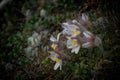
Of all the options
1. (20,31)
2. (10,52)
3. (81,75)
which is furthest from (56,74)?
(20,31)

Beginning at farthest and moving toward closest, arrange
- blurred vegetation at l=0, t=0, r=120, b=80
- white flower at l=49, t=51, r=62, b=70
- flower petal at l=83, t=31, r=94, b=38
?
white flower at l=49, t=51, r=62, b=70 → blurred vegetation at l=0, t=0, r=120, b=80 → flower petal at l=83, t=31, r=94, b=38

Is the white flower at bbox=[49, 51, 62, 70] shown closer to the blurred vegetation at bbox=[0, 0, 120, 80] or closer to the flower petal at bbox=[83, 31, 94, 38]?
the blurred vegetation at bbox=[0, 0, 120, 80]

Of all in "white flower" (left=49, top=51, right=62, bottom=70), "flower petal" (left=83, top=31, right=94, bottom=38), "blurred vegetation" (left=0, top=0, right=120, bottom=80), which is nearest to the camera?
"flower petal" (left=83, top=31, right=94, bottom=38)

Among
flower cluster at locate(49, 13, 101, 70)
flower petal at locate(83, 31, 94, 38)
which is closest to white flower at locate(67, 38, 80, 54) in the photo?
flower cluster at locate(49, 13, 101, 70)

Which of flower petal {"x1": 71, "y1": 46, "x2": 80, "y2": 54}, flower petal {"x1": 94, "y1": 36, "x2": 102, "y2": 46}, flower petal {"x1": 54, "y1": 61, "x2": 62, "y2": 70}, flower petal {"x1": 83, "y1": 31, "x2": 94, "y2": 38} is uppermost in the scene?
flower petal {"x1": 83, "y1": 31, "x2": 94, "y2": 38}

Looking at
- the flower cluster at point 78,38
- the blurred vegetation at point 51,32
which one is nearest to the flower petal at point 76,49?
the flower cluster at point 78,38

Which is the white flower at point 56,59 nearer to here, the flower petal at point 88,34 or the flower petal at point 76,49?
the flower petal at point 76,49

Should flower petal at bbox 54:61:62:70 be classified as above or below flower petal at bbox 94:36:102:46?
below

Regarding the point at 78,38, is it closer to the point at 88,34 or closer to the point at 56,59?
the point at 88,34

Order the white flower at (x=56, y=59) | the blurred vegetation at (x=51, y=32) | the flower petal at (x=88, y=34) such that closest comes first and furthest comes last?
the flower petal at (x=88, y=34) < the blurred vegetation at (x=51, y=32) < the white flower at (x=56, y=59)
